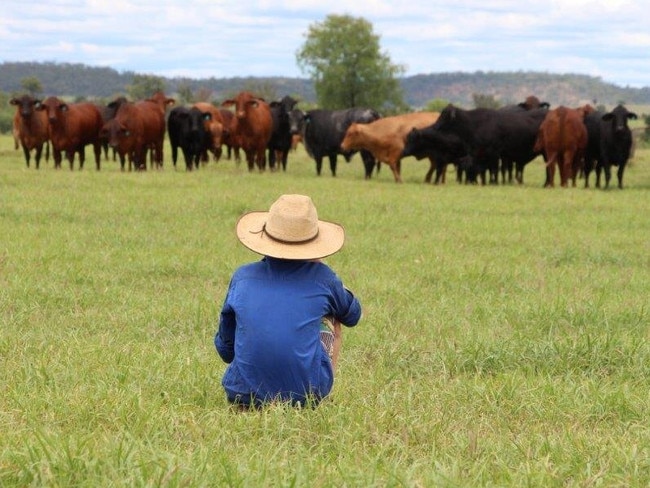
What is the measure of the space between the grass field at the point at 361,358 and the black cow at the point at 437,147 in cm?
997

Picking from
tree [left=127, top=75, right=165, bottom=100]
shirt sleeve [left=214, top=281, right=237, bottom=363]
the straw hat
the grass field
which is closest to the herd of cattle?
the grass field

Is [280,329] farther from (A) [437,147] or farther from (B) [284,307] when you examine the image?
(A) [437,147]

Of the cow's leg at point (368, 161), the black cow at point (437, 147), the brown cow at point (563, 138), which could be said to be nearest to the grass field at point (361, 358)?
the brown cow at point (563, 138)

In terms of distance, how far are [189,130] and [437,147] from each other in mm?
6457

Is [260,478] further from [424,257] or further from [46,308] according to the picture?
[424,257]

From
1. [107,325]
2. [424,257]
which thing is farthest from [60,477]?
[424,257]

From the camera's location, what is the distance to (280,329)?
4.52 meters

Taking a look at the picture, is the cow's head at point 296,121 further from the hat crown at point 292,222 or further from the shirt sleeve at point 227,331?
the hat crown at point 292,222

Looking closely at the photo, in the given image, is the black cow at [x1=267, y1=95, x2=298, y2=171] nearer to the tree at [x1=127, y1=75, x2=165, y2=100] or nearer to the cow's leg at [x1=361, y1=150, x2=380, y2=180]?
the cow's leg at [x1=361, y1=150, x2=380, y2=180]

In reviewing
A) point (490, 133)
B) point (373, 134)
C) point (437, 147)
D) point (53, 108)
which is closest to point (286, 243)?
point (437, 147)

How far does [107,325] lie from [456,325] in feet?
7.68

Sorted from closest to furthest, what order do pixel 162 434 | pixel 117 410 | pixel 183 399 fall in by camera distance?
pixel 162 434, pixel 117 410, pixel 183 399

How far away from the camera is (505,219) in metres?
14.8

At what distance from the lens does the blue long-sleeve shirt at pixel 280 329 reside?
4535mm
